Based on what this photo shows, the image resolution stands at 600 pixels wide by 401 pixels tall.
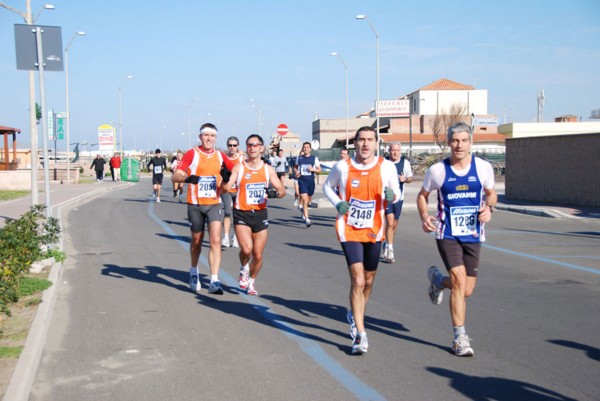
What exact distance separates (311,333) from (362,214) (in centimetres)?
A: 136

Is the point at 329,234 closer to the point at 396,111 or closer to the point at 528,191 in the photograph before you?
the point at 528,191

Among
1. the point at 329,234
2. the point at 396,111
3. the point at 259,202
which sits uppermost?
the point at 396,111

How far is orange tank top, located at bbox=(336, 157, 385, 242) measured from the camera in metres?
6.14

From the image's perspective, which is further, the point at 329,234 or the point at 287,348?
the point at 329,234

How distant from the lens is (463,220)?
19.8 feet

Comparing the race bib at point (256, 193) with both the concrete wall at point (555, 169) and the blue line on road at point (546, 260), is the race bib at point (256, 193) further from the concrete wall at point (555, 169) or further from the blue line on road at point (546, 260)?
the concrete wall at point (555, 169)

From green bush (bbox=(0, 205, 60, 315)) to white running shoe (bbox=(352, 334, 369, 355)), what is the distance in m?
3.18

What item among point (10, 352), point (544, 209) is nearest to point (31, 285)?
point (10, 352)

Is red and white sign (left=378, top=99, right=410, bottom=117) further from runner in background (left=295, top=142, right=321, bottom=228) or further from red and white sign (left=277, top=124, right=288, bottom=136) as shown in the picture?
runner in background (left=295, top=142, right=321, bottom=228)

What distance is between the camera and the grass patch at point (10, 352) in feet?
18.5

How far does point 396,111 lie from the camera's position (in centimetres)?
7494

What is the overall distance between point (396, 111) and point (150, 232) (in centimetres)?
6160

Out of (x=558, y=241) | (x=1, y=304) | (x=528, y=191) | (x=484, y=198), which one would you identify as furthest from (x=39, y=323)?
(x=528, y=191)

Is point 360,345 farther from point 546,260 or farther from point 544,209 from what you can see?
point 544,209
